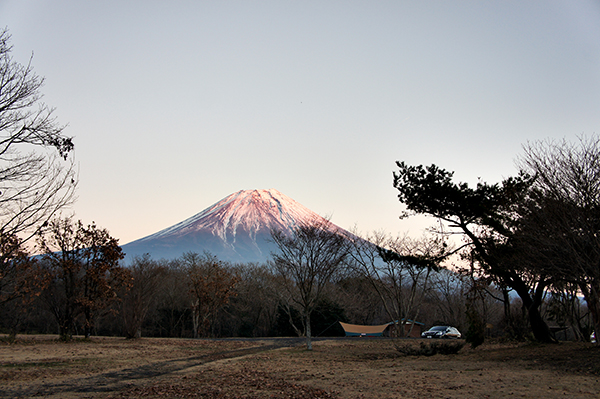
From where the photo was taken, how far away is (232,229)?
124 meters

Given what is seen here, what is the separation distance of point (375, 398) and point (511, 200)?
9.25 m

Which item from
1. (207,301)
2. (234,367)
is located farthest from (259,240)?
(234,367)

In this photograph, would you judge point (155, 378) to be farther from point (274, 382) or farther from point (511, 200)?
point (511, 200)

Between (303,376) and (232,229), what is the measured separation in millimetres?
115053

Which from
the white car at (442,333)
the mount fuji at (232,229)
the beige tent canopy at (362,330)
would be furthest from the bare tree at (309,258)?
the mount fuji at (232,229)

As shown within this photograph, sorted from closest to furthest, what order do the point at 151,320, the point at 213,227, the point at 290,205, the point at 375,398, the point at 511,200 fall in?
the point at 375,398 < the point at 511,200 < the point at 151,320 < the point at 290,205 < the point at 213,227

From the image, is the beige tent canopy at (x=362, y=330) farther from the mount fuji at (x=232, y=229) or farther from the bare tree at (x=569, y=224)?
the mount fuji at (x=232, y=229)

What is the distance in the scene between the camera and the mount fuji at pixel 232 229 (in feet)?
379

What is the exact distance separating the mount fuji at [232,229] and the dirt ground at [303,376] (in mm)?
96673

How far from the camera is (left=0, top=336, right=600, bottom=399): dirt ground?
27.2ft

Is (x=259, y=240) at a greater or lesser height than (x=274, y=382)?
greater

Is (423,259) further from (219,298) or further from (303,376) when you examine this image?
(219,298)

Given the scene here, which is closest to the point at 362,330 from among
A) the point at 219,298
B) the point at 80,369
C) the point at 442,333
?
the point at 442,333

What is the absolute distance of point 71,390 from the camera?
344 inches
